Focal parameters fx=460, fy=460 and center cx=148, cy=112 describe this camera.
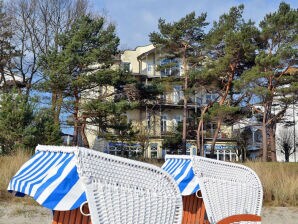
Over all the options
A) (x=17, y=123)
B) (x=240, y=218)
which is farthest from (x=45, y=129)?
(x=240, y=218)

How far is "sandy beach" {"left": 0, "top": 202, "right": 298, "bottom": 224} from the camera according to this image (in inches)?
338

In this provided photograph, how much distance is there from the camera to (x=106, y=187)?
74.1 inches

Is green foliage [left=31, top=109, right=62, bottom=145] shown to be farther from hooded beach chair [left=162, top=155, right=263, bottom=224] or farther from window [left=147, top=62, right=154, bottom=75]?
window [left=147, top=62, right=154, bottom=75]

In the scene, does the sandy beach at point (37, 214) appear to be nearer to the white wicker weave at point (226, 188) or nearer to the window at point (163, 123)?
the white wicker weave at point (226, 188)

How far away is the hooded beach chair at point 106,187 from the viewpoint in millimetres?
1854

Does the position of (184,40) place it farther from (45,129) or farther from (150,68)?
(45,129)

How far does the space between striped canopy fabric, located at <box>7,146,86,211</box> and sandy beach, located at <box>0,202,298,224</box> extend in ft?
20.6

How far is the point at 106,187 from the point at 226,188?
3.82 feet

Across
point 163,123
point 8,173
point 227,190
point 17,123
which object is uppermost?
point 163,123

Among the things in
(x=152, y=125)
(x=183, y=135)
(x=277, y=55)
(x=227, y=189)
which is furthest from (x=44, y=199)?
(x=152, y=125)

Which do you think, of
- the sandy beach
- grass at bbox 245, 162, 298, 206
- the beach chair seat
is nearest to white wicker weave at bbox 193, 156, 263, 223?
the beach chair seat

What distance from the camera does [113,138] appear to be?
30.4 meters

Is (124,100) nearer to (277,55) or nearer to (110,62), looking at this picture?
(110,62)

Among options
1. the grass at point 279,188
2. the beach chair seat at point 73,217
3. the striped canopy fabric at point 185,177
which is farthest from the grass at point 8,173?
the beach chair seat at point 73,217
